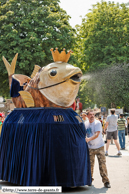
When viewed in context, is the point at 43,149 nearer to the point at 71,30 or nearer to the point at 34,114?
the point at 34,114

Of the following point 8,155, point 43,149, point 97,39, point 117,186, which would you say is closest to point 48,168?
point 43,149

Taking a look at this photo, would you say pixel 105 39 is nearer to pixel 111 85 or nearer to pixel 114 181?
pixel 111 85

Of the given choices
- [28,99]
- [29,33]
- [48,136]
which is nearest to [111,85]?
[29,33]

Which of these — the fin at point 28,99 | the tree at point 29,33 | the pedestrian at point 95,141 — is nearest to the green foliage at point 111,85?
the tree at point 29,33

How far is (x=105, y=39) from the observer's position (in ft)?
124

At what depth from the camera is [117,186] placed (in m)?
8.27

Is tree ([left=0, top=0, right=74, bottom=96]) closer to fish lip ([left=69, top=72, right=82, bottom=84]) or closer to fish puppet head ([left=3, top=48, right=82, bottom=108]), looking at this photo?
fish puppet head ([left=3, top=48, right=82, bottom=108])

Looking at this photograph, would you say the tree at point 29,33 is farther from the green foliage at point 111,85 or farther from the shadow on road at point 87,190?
the shadow on road at point 87,190

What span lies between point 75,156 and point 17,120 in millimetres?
1593

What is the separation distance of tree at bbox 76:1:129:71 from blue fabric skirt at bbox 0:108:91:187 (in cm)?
2954

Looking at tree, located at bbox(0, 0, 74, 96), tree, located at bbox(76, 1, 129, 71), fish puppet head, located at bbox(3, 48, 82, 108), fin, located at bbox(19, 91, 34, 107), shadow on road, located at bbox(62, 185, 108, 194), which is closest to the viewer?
shadow on road, located at bbox(62, 185, 108, 194)

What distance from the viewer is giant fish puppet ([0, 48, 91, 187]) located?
752 cm

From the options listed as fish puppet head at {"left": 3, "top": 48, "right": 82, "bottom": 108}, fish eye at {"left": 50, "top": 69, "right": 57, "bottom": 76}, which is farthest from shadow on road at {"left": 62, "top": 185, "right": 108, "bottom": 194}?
fish eye at {"left": 50, "top": 69, "right": 57, "bottom": 76}

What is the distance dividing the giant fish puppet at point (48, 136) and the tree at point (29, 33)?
20.7 m
